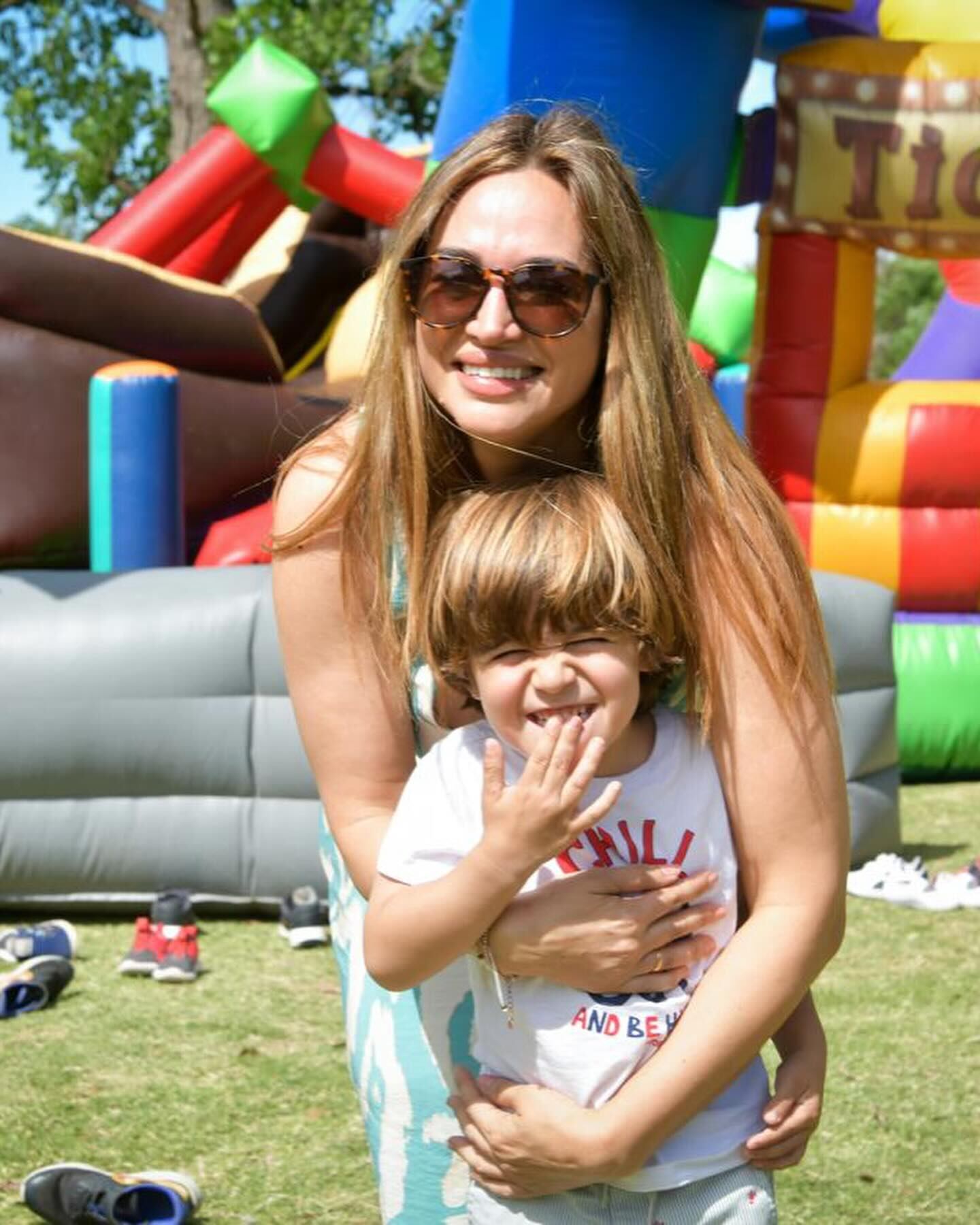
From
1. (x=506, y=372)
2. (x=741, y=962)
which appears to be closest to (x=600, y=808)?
(x=741, y=962)

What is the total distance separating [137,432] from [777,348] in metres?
2.70

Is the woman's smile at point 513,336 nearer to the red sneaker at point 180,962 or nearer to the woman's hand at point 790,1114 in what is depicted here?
the woman's hand at point 790,1114

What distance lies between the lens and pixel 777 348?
681 cm

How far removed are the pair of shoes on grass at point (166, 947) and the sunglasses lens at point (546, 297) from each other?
9.68 feet

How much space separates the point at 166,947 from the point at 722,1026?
9.79ft

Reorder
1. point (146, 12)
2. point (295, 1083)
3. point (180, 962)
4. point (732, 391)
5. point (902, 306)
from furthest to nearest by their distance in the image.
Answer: point (902, 306), point (146, 12), point (732, 391), point (180, 962), point (295, 1083)

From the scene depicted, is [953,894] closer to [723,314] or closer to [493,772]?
[493,772]

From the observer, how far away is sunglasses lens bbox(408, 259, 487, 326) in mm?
1741

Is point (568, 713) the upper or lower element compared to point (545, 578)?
lower

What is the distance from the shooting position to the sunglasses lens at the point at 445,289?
5.71 ft

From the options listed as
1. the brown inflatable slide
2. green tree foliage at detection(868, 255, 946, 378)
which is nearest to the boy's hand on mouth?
the brown inflatable slide

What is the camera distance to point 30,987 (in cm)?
408

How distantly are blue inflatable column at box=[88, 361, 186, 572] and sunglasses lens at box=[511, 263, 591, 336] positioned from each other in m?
3.88

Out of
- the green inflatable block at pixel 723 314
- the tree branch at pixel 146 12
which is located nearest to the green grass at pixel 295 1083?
the green inflatable block at pixel 723 314
